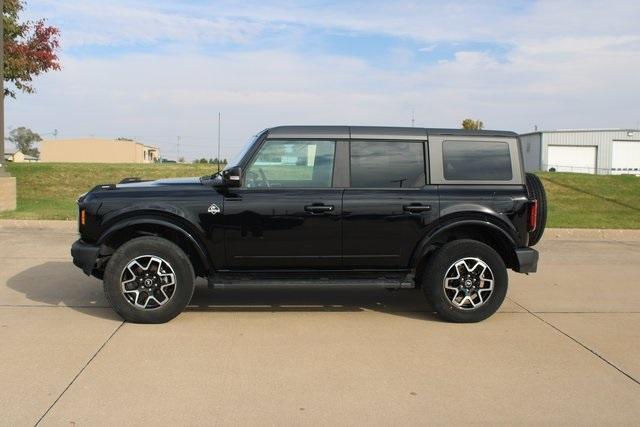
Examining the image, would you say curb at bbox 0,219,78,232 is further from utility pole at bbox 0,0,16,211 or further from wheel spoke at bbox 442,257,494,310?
wheel spoke at bbox 442,257,494,310

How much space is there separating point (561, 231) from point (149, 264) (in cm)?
954

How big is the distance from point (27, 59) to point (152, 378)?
14.9 metres

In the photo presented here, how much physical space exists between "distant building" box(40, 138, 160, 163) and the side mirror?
63.0m

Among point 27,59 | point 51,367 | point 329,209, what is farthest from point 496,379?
point 27,59

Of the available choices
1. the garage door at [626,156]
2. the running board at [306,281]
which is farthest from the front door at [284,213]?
the garage door at [626,156]

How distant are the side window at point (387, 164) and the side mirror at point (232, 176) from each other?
108 cm

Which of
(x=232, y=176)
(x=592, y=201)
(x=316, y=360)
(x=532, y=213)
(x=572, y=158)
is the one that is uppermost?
(x=572, y=158)

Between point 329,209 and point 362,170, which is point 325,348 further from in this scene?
point 362,170

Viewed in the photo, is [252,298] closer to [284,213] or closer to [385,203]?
[284,213]

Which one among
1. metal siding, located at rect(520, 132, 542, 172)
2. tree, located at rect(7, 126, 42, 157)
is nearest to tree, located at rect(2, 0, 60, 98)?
metal siding, located at rect(520, 132, 542, 172)

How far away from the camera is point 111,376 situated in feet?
14.2

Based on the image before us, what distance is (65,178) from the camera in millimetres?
20031

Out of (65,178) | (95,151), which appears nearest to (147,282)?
(65,178)

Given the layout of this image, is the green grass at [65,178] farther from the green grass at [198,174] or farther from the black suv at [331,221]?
the black suv at [331,221]
